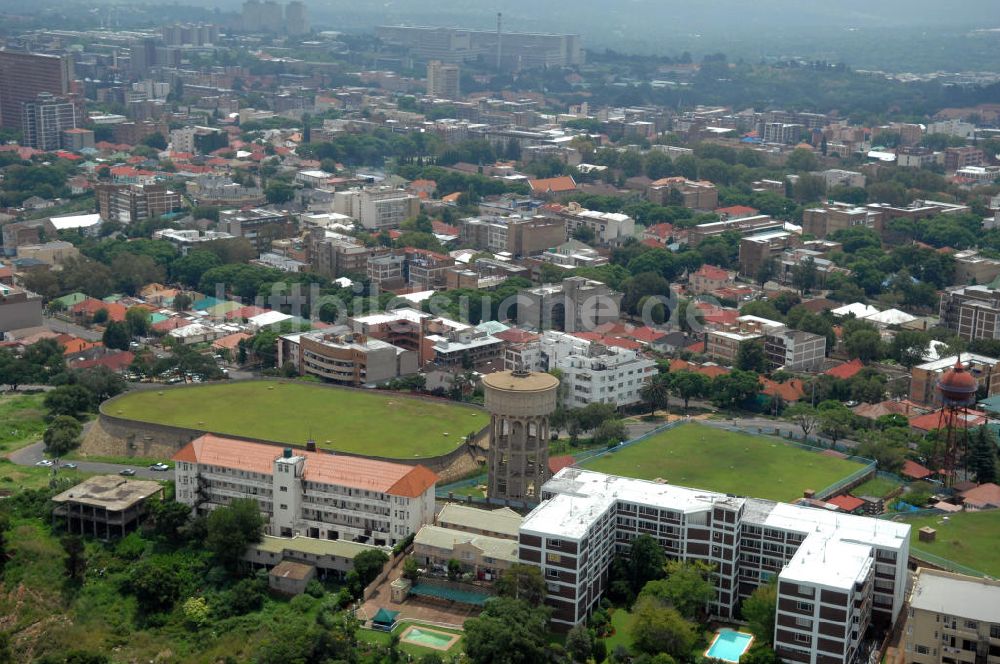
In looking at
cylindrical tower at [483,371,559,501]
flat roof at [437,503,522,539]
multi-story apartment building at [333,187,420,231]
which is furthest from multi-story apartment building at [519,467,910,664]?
multi-story apartment building at [333,187,420,231]

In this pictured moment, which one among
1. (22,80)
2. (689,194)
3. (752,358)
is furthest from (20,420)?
(22,80)

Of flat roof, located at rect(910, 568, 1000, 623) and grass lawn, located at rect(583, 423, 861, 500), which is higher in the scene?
flat roof, located at rect(910, 568, 1000, 623)

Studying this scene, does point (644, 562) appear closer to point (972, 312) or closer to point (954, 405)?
point (954, 405)

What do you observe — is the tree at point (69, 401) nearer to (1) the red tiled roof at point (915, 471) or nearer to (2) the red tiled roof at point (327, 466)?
(2) the red tiled roof at point (327, 466)

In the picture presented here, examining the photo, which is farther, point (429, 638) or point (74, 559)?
point (74, 559)

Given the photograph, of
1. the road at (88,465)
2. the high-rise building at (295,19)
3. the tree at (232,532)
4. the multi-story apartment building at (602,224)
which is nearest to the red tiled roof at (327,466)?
the tree at (232,532)

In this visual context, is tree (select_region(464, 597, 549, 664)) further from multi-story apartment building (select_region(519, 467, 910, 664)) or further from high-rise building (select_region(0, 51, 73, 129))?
high-rise building (select_region(0, 51, 73, 129))
